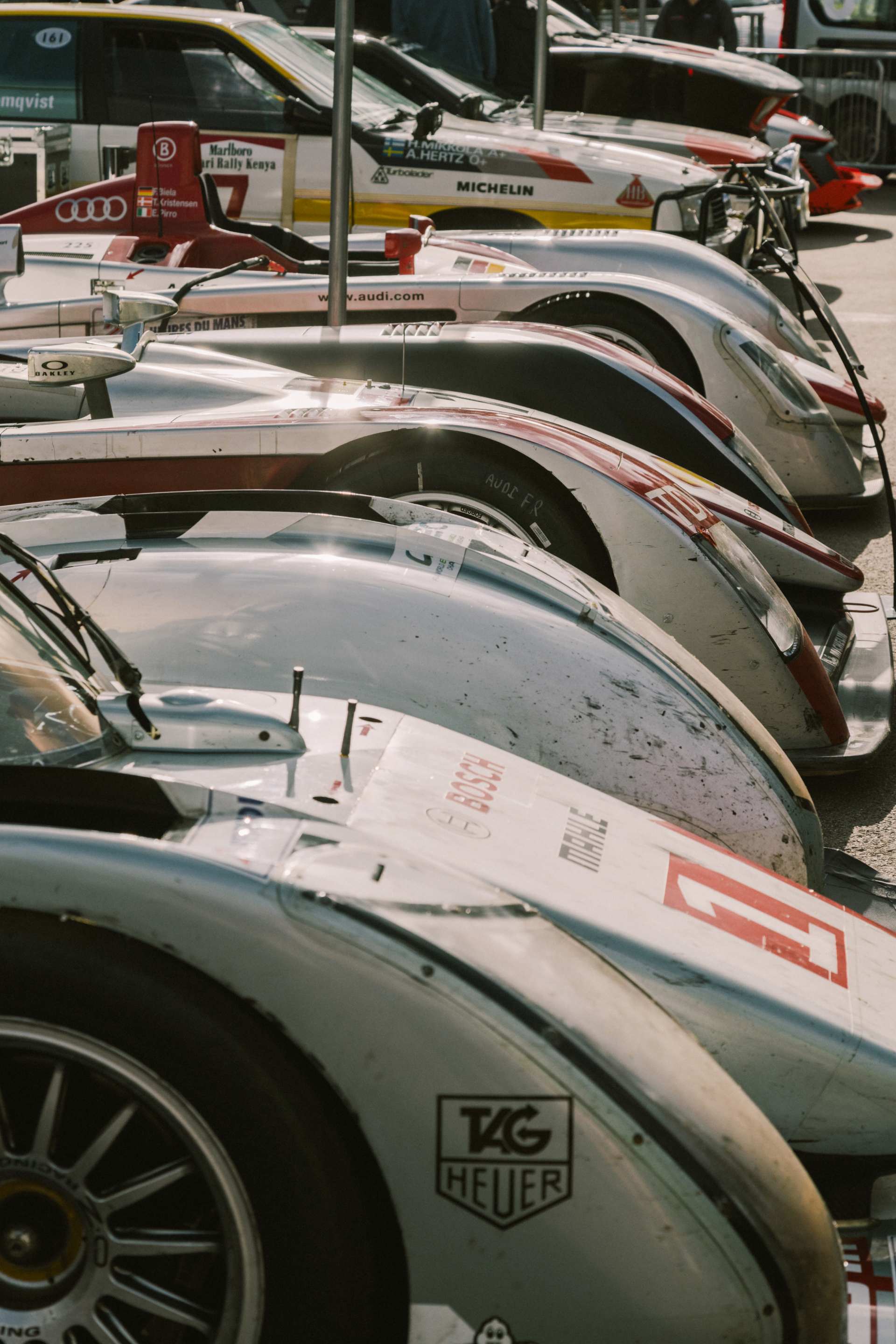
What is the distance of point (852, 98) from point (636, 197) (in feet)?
25.7

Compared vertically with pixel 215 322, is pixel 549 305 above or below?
above

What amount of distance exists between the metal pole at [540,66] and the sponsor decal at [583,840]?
22.5ft

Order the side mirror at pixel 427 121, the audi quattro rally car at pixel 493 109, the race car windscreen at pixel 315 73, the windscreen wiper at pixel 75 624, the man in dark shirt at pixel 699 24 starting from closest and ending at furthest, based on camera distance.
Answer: the windscreen wiper at pixel 75 624, the side mirror at pixel 427 121, the race car windscreen at pixel 315 73, the audi quattro rally car at pixel 493 109, the man in dark shirt at pixel 699 24

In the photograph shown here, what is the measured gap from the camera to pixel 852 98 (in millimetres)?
14125

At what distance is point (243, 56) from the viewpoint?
7.44 m

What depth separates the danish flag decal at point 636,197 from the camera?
7.55 meters

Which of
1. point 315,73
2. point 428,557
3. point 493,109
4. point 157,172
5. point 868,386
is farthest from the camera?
point 493,109

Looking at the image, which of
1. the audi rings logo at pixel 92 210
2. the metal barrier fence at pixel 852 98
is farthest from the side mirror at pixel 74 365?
the metal barrier fence at pixel 852 98

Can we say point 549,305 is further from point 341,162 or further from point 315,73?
point 315,73

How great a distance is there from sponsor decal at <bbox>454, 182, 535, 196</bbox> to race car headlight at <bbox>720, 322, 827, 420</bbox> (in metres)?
2.38

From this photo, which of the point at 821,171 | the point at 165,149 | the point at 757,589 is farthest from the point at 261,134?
the point at 821,171

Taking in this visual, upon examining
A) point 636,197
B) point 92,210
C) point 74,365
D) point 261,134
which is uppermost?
point 261,134

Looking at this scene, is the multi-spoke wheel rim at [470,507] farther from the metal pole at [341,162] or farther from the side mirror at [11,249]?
the side mirror at [11,249]

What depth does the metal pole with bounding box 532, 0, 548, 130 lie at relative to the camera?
820 cm
